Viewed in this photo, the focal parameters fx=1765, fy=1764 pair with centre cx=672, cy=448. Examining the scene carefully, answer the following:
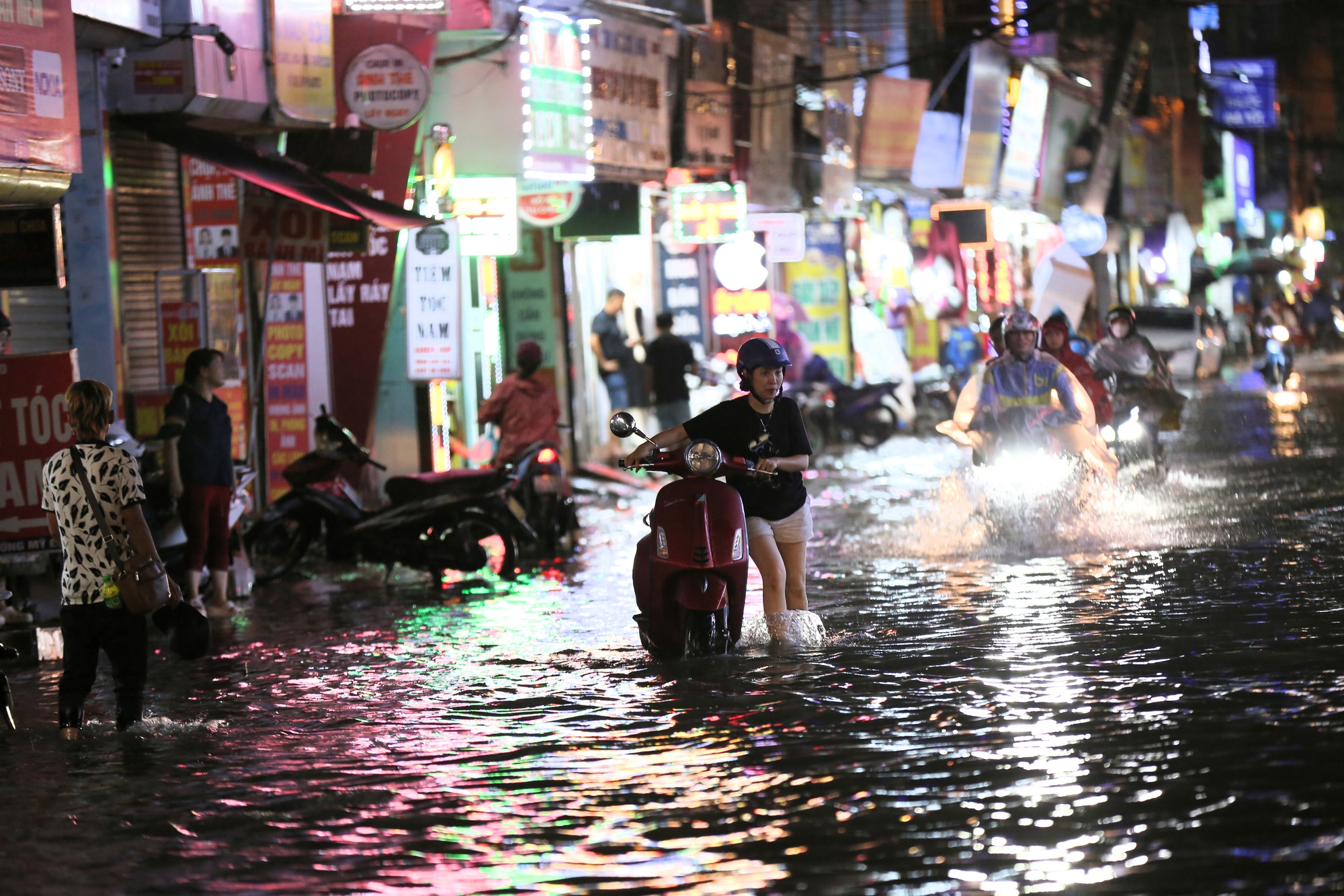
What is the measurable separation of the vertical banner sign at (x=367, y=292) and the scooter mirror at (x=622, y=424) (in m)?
10.4

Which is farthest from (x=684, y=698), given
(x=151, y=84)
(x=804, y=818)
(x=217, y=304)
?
(x=217, y=304)

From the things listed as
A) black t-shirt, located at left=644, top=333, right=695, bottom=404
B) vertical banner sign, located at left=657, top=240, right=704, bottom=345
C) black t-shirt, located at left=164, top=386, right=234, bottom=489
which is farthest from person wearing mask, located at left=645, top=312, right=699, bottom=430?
black t-shirt, located at left=164, top=386, right=234, bottom=489

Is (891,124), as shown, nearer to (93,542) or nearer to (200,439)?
(200,439)

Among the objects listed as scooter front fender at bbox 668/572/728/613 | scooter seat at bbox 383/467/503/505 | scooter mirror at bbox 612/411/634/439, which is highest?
scooter mirror at bbox 612/411/634/439

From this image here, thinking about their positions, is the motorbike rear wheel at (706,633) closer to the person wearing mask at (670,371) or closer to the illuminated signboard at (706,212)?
the person wearing mask at (670,371)

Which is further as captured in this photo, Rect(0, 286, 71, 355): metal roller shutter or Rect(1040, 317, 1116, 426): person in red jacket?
Rect(1040, 317, 1116, 426): person in red jacket

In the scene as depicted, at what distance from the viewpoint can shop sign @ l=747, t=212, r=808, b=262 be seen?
1113 inches

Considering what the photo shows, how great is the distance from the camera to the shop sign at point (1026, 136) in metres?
38.4

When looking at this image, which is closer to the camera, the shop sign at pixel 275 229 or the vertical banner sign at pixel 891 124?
the shop sign at pixel 275 229

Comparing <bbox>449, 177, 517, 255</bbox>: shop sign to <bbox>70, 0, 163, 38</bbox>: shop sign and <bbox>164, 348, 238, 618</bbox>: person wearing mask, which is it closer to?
<bbox>70, 0, 163, 38</bbox>: shop sign

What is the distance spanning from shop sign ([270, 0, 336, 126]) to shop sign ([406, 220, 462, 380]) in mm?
1623

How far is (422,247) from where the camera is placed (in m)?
17.6

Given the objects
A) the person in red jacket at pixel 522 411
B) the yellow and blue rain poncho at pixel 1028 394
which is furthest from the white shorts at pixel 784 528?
the person in red jacket at pixel 522 411

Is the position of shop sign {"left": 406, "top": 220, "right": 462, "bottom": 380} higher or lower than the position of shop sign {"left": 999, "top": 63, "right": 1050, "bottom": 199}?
lower
